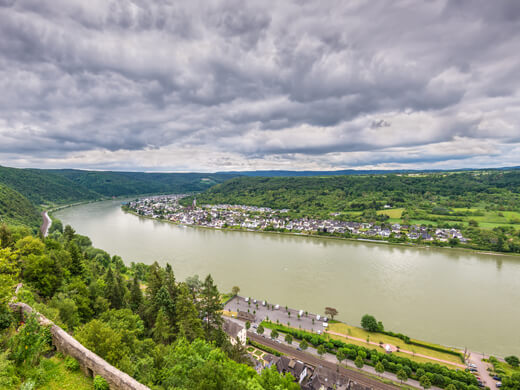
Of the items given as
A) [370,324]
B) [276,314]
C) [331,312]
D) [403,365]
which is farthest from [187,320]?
[370,324]

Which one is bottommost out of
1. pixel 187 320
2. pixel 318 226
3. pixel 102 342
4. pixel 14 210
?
pixel 318 226

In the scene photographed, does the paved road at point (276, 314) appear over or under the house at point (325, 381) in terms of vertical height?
under

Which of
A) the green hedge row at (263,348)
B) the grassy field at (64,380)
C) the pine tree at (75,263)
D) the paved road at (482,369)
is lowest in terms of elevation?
the paved road at (482,369)

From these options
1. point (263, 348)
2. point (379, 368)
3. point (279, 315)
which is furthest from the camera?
point (279, 315)

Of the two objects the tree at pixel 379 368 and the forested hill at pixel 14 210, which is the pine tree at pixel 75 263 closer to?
the tree at pixel 379 368

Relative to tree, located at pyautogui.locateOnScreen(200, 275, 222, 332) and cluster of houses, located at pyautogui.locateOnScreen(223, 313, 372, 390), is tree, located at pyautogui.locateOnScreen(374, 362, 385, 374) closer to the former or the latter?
cluster of houses, located at pyautogui.locateOnScreen(223, 313, 372, 390)

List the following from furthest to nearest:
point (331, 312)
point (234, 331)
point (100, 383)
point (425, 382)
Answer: point (331, 312)
point (234, 331)
point (425, 382)
point (100, 383)

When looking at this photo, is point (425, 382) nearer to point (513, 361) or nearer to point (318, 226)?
point (513, 361)

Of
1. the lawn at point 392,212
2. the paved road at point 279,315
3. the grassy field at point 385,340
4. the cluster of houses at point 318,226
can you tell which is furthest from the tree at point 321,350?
the lawn at point 392,212
